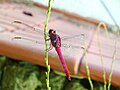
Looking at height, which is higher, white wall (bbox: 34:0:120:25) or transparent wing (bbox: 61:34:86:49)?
transparent wing (bbox: 61:34:86:49)

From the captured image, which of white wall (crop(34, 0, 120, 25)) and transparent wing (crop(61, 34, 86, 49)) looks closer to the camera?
transparent wing (crop(61, 34, 86, 49))

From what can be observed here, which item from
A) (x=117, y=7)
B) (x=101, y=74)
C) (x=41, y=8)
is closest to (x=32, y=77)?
(x=101, y=74)

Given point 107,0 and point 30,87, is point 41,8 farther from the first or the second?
point 30,87

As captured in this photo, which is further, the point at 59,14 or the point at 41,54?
the point at 59,14

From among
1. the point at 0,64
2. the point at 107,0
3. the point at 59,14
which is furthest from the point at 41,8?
the point at 0,64

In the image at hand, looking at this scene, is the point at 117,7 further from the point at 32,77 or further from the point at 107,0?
Result: the point at 32,77

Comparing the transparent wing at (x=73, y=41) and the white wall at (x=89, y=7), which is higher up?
the transparent wing at (x=73, y=41)

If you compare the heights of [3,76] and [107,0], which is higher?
[107,0]

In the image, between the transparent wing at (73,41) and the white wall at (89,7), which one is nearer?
the transparent wing at (73,41)

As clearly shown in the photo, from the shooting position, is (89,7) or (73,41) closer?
(73,41)
